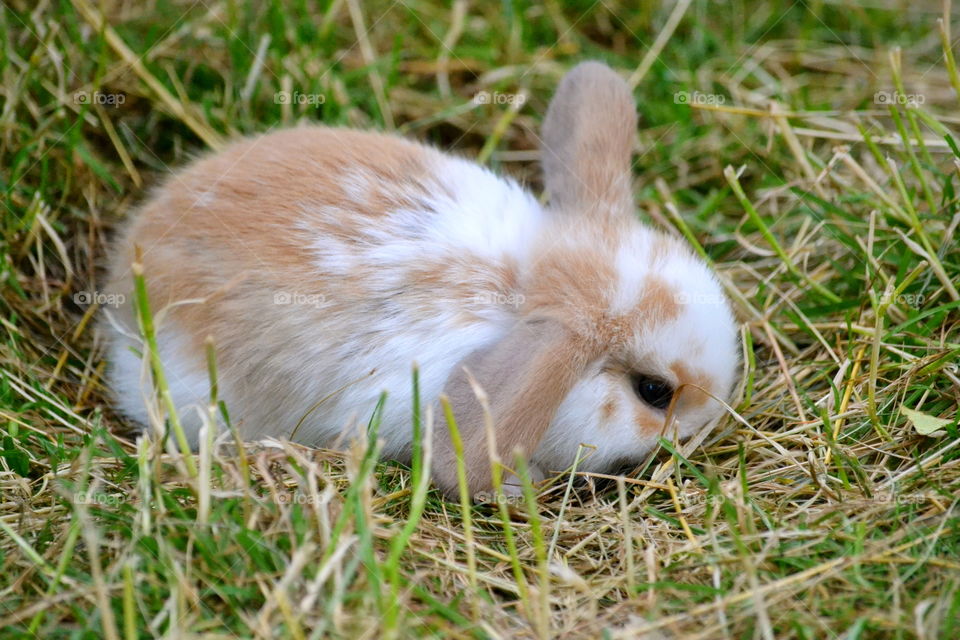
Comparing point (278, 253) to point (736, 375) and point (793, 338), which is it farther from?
point (793, 338)

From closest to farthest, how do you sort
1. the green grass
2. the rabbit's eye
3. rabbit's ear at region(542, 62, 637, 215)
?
the green grass
the rabbit's eye
rabbit's ear at region(542, 62, 637, 215)

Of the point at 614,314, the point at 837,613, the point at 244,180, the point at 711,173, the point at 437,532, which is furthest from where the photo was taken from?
the point at 711,173

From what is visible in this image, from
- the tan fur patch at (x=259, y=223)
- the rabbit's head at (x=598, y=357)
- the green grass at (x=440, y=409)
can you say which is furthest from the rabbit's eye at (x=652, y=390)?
the tan fur patch at (x=259, y=223)

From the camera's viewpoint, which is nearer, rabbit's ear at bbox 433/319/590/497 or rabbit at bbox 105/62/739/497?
rabbit's ear at bbox 433/319/590/497

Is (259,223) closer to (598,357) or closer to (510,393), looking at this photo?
(510,393)

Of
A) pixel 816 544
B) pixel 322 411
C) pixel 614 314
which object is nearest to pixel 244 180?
pixel 322 411

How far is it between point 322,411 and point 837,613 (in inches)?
65.5

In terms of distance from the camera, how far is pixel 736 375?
3.30 meters

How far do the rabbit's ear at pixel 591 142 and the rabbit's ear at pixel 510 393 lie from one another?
2.12ft

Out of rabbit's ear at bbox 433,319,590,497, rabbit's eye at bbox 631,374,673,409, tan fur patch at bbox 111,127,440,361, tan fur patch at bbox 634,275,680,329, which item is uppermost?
tan fur patch at bbox 111,127,440,361

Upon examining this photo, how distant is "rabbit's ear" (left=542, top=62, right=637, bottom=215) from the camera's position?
10.8ft

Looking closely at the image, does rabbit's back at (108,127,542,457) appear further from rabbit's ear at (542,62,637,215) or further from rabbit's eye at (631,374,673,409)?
rabbit's eye at (631,374,673,409)

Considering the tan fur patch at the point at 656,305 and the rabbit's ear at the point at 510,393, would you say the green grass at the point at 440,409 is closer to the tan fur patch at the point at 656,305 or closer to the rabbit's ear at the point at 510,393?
the rabbit's ear at the point at 510,393

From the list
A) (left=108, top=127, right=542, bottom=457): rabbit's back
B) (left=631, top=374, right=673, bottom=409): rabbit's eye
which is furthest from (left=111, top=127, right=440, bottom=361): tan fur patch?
(left=631, top=374, right=673, bottom=409): rabbit's eye
